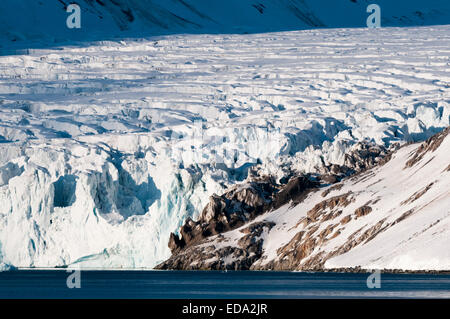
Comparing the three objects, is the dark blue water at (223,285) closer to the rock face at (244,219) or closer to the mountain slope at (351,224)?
the mountain slope at (351,224)

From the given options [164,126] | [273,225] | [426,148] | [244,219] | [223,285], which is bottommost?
[223,285]

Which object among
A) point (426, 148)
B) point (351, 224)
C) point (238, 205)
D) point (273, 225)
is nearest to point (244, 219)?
point (238, 205)

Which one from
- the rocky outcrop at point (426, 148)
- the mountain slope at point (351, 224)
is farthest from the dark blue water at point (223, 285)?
the rocky outcrop at point (426, 148)

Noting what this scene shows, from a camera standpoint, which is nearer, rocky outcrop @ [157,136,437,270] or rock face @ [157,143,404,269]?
rocky outcrop @ [157,136,437,270]

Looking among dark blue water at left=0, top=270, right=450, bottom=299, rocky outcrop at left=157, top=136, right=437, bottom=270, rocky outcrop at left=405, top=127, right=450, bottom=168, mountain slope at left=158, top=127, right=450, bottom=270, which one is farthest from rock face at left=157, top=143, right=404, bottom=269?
rocky outcrop at left=405, top=127, right=450, bottom=168

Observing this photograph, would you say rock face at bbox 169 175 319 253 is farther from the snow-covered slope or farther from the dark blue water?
the dark blue water

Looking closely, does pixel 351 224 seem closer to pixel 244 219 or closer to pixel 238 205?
pixel 238 205
